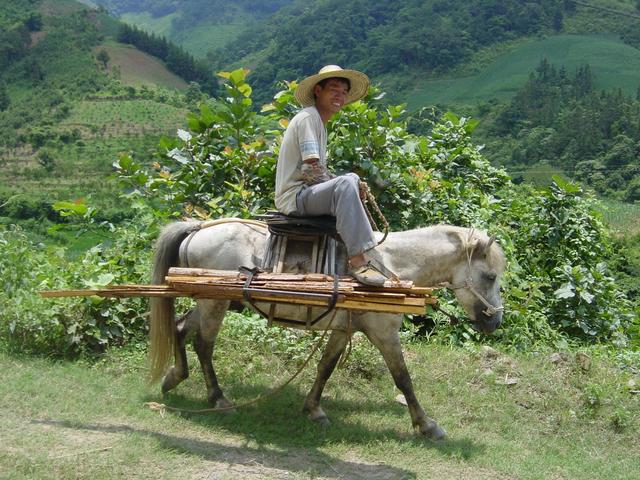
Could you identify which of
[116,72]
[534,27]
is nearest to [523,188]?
[116,72]

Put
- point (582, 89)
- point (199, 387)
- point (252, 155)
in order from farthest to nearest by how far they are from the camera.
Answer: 1. point (582, 89)
2. point (252, 155)
3. point (199, 387)

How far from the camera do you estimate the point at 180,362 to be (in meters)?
5.61

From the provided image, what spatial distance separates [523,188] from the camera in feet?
38.1

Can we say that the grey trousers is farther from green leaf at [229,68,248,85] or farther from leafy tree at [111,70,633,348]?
green leaf at [229,68,248,85]

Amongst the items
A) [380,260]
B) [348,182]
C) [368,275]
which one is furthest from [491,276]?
[348,182]

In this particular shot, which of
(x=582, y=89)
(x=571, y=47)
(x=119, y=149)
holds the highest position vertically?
(x=571, y=47)

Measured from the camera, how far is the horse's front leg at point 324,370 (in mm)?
5441

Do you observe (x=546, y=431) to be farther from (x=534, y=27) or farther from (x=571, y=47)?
(x=534, y=27)

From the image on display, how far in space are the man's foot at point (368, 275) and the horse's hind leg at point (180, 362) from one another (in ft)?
4.95

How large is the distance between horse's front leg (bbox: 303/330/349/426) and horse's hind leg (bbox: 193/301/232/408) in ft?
2.13

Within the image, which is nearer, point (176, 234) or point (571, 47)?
point (176, 234)

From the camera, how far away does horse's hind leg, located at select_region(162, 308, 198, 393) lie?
561 cm

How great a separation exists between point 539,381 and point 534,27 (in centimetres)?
8550

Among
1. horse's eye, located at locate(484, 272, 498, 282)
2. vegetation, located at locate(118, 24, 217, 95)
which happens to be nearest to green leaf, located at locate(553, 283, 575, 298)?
horse's eye, located at locate(484, 272, 498, 282)
